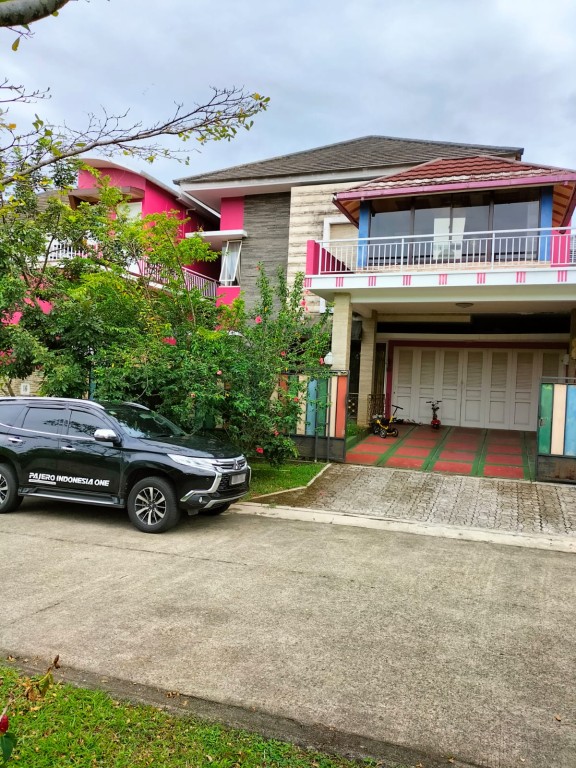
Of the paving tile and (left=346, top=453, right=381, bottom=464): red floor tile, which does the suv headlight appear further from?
the paving tile

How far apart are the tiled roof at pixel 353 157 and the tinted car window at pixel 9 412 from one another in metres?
11.9

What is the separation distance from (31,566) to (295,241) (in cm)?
1344

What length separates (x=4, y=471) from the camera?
309 inches

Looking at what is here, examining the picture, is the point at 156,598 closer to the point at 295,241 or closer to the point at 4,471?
the point at 4,471

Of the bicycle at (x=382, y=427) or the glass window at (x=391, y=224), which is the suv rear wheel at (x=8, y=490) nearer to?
the bicycle at (x=382, y=427)

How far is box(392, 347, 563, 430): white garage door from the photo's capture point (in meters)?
16.2

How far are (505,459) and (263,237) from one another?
1038 centimetres

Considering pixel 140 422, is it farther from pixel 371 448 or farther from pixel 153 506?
pixel 371 448

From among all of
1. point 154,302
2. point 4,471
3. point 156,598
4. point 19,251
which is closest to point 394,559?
point 156,598

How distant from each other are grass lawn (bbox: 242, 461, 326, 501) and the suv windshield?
1919 millimetres

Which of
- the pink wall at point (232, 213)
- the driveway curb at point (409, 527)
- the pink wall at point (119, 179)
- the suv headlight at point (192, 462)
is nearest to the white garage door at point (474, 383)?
the pink wall at point (232, 213)

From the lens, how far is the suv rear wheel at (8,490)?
7.78 metres

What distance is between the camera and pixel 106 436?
7.28 m

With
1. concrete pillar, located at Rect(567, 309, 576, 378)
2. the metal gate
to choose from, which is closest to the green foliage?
the metal gate
